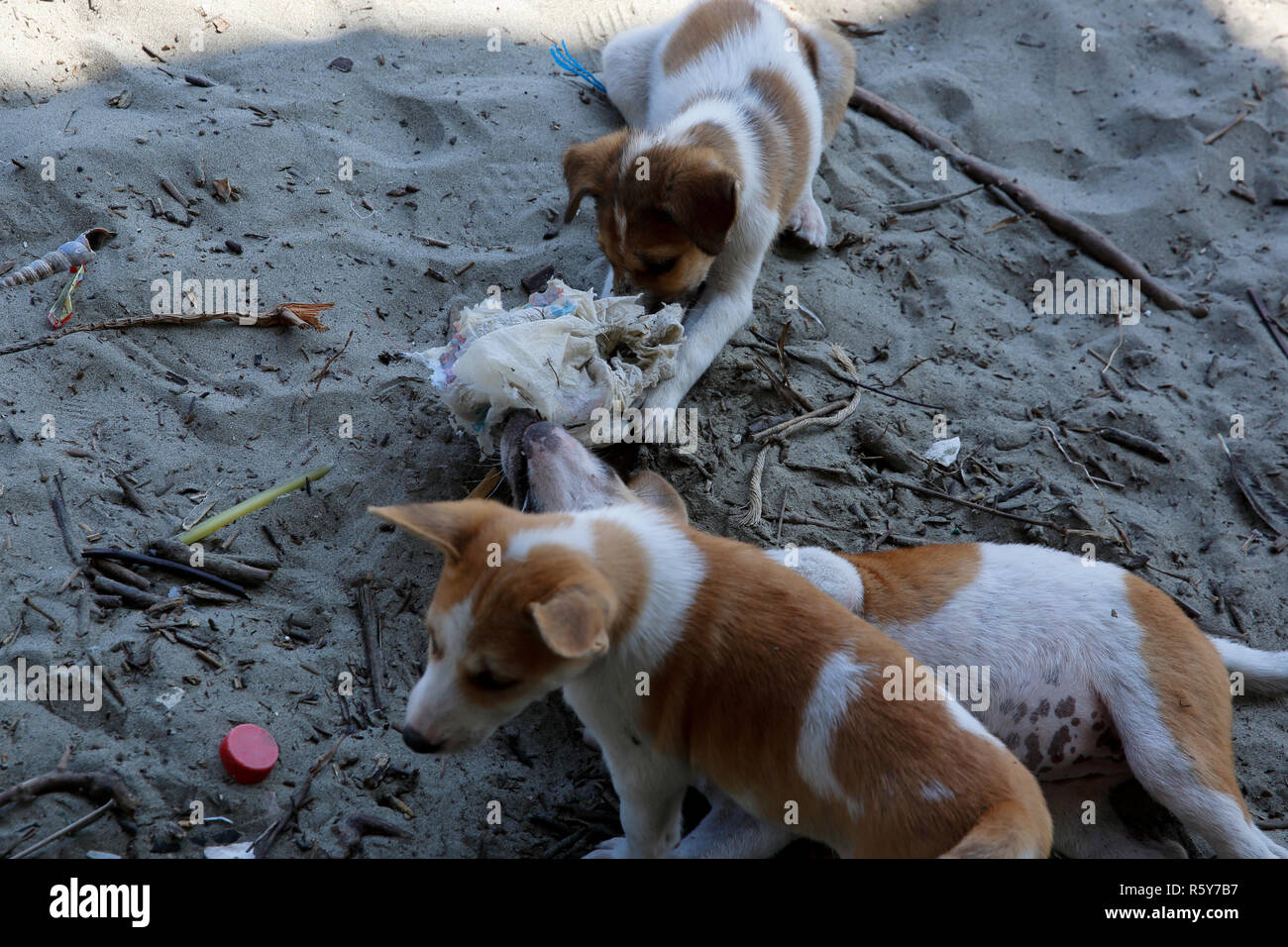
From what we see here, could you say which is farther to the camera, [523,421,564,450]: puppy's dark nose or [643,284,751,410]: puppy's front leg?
[643,284,751,410]: puppy's front leg

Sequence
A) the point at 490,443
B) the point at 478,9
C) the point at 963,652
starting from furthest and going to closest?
the point at 478,9 < the point at 490,443 < the point at 963,652

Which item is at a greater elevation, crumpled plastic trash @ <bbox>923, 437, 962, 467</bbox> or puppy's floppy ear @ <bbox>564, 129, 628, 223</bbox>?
puppy's floppy ear @ <bbox>564, 129, 628, 223</bbox>

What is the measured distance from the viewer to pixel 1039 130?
269 inches

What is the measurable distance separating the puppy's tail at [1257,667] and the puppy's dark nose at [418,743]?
3.03m

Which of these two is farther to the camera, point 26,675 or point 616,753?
point 26,675

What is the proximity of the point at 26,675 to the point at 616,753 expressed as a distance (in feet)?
6.42

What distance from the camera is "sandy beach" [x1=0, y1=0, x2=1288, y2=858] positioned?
11.8 feet

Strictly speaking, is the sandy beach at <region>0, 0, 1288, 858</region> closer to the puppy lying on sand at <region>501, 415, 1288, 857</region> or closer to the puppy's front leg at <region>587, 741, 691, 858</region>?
the puppy's front leg at <region>587, 741, 691, 858</region>

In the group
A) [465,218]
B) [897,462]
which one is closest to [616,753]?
[897,462]

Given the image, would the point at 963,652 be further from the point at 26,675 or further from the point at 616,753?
the point at 26,675

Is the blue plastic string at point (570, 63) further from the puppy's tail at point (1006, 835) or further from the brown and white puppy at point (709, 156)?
the puppy's tail at point (1006, 835)

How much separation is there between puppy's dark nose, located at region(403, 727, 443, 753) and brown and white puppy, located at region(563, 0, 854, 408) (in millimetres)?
2283

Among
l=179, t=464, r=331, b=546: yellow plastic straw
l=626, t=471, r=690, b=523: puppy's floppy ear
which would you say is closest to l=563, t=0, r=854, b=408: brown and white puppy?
l=626, t=471, r=690, b=523: puppy's floppy ear

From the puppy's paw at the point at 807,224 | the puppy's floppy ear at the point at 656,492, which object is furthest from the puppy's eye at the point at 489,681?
the puppy's paw at the point at 807,224
